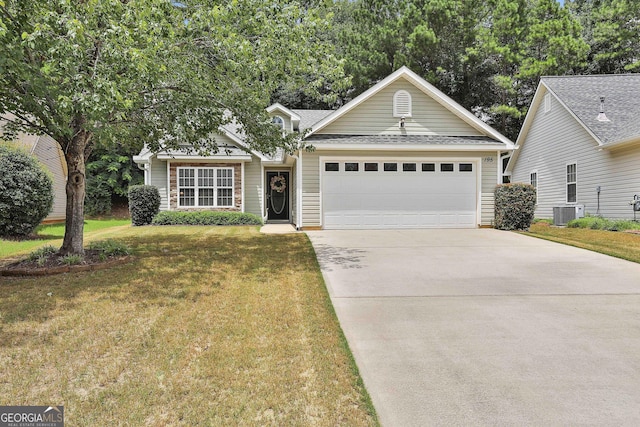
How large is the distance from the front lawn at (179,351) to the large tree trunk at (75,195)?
1.32m

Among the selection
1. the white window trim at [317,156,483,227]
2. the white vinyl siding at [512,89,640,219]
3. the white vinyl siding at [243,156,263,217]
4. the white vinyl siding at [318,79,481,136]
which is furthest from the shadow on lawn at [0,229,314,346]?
the white vinyl siding at [512,89,640,219]

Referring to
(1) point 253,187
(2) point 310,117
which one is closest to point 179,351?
(1) point 253,187

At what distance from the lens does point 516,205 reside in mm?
12047

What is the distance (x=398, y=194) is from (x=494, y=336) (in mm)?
9244

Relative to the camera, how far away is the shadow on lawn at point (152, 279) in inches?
180

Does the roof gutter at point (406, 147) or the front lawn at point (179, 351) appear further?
the roof gutter at point (406, 147)

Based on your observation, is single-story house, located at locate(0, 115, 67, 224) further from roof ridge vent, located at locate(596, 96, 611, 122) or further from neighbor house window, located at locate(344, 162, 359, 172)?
roof ridge vent, located at locate(596, 96, 611, 122)

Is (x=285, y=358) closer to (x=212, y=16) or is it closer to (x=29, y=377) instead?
(x=29, y=377)

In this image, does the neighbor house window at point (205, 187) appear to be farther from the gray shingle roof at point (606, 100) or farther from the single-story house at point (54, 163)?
the gray shingle roof at point (606, 100)

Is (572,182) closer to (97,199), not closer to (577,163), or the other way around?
(577,163)

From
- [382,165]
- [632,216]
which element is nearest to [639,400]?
[382,165]

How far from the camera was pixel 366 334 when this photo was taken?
3922 mm

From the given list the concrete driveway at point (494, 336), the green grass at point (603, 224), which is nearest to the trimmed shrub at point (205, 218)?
the concrete driveway at point (494, 336)

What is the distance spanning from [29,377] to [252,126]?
231 inches
